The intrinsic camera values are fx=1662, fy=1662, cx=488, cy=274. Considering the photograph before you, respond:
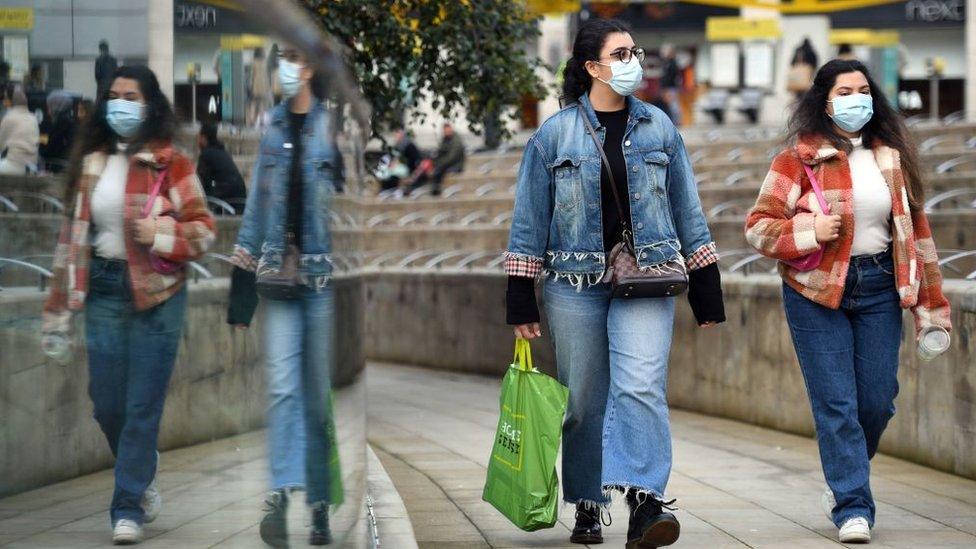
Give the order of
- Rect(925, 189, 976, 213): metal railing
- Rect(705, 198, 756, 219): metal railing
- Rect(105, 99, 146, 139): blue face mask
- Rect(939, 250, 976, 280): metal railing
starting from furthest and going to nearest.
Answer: Rect(705, 198, 756, 219): metal railing < Rect(925, 189, 976, 213): metal railing < Rect(939, 250, 976, 280): metal railing < Rect(105, 99, 146, 139): blue face mask

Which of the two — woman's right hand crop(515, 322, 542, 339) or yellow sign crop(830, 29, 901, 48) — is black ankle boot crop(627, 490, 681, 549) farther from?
yellow sign crop(830, 29, 901, 48)

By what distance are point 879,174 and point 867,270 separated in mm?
353

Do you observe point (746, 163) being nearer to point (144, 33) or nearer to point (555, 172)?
point (555, 172)

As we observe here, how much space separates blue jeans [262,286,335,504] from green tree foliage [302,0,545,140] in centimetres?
631

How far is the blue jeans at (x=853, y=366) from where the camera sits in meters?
5.77

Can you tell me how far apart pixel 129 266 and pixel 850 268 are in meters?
3.79

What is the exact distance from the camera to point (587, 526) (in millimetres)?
5660

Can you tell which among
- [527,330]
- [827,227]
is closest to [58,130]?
[527,330]

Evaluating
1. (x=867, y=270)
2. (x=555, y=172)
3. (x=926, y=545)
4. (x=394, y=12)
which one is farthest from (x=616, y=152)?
(x=394, y=12)

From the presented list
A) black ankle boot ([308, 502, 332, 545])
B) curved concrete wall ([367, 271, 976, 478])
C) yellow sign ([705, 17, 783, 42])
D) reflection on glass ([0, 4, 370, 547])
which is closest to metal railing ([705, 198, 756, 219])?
curved concrete wall ([367, 271, 976, 478])

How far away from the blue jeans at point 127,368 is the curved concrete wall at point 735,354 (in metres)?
5.44

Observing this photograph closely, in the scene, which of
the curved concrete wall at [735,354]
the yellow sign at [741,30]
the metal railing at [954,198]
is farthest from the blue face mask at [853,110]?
the yellow sign at [741,30]

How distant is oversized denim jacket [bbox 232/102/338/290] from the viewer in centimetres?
312

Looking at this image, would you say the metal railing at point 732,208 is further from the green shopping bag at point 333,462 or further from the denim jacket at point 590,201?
the green shopping bag at point 333,462
